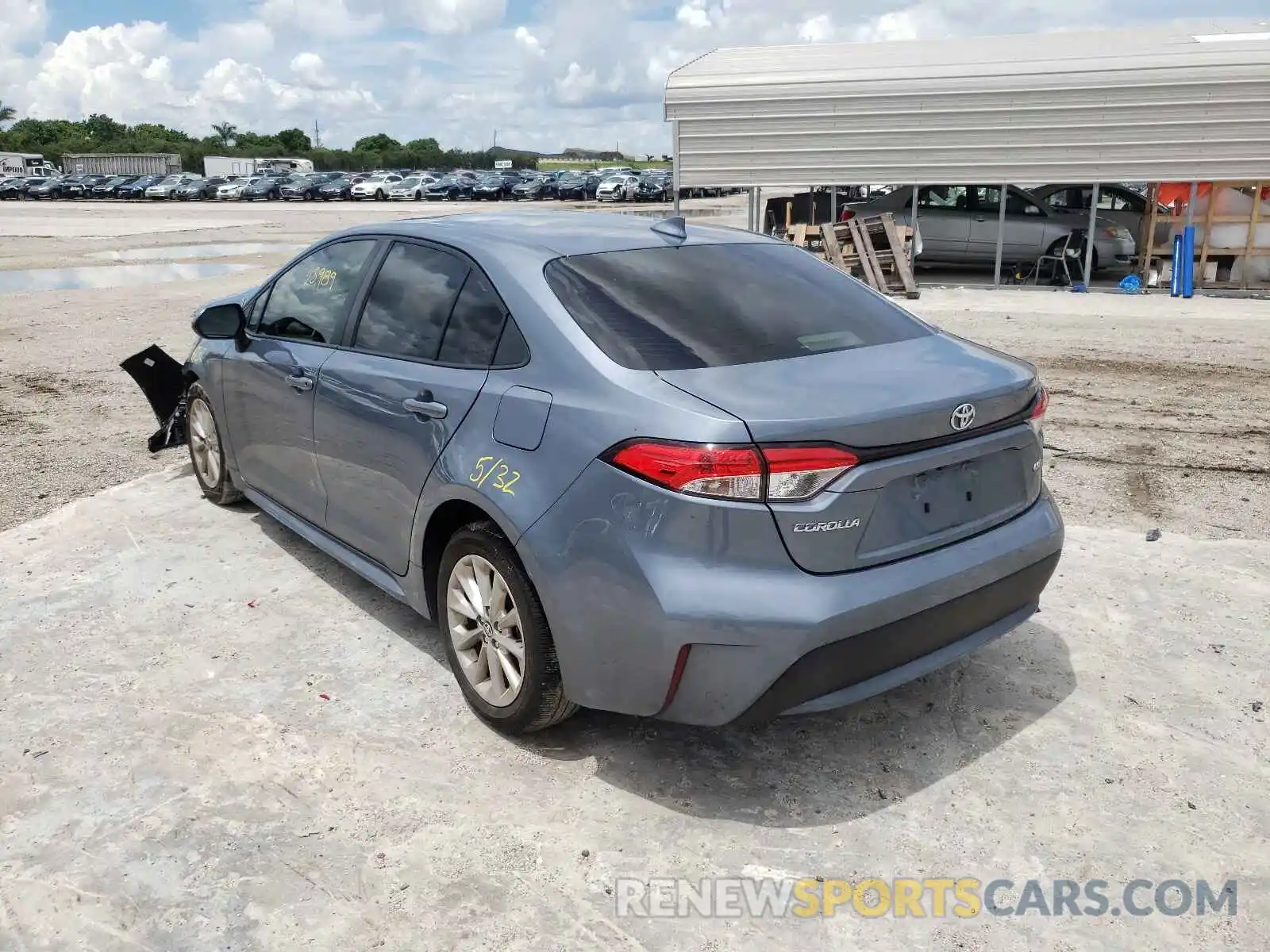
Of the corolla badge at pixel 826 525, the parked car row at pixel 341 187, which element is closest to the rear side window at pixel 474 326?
the corolla badge at pixel 826 525

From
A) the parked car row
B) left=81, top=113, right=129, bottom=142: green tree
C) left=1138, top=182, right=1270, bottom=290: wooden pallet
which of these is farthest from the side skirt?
left=81, top=113, right=129, bottom=142: green tree

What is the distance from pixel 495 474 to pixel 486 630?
0.55m

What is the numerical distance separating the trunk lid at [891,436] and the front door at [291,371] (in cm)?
194

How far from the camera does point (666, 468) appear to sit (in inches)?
104

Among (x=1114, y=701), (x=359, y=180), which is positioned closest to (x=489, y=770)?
(x=1114, y=701)

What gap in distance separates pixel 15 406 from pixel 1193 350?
11.3 meters

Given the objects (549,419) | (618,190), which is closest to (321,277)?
(549,419)

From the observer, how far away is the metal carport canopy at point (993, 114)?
14.9 meters

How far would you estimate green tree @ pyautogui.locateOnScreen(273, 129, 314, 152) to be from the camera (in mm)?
126375

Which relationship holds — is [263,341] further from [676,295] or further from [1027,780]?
[1027,780]

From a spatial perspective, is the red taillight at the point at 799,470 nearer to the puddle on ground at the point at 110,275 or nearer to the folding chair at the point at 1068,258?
the folding chair at the point at 1068,258

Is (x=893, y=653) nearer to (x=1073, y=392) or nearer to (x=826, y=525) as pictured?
(x=826, y=525)

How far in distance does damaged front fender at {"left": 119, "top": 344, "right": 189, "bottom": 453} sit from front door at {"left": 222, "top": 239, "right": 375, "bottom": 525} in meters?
1.20

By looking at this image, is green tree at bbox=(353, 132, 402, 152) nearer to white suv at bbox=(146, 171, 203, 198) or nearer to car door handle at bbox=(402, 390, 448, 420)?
white suv at bbox=(146, 171, 203, 198)
